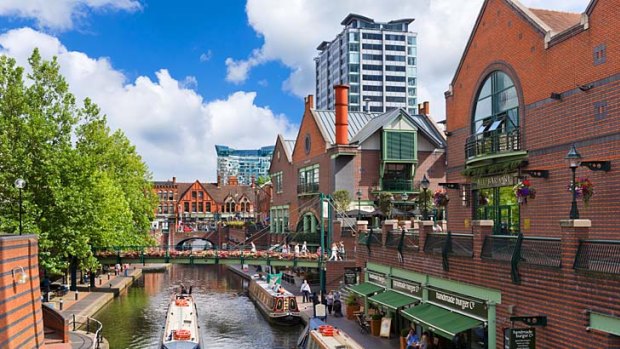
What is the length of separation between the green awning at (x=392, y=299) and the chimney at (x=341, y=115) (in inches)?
1083

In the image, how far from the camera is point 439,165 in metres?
58.9

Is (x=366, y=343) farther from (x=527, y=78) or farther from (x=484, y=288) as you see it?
(x=527, y=78)

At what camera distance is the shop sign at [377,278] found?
104 feet

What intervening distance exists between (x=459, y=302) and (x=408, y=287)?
17.0ft

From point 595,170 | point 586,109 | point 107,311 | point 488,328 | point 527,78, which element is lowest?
point 107,311

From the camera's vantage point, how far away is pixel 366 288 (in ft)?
105

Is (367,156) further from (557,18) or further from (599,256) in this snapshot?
(599,256)

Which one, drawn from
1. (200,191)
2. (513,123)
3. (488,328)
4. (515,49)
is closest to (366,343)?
(488,328)

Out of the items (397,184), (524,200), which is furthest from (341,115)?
(524,200)

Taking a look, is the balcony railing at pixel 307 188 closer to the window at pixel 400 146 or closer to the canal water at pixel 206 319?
the window at pixel 400 146

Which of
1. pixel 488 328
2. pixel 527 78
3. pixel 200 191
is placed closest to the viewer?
pixel 488 328

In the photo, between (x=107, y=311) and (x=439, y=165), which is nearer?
(x=107, y=311)

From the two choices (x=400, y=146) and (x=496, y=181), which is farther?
(x=400, y=146)

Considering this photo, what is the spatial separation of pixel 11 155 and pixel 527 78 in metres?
29.5
